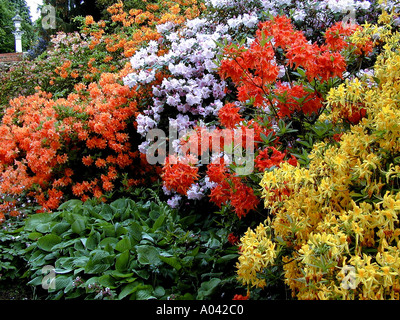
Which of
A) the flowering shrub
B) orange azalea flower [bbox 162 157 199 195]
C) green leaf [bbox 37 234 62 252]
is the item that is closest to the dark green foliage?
green leaf [bbox 37 234 62 252]

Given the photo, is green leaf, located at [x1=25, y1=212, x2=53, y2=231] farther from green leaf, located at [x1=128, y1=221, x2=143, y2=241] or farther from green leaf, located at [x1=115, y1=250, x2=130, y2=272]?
green leaf, located at [x1=115, y1=250, x2=130, y2=272]

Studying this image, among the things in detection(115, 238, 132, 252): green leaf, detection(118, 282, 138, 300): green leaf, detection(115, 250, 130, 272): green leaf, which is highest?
detection(115, 238, 132, 252): green leaf

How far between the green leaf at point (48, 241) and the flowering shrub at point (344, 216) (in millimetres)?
1565

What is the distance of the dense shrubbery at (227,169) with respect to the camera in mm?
1316

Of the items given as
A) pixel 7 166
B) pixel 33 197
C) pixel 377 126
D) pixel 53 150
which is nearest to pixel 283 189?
pixel 377 126

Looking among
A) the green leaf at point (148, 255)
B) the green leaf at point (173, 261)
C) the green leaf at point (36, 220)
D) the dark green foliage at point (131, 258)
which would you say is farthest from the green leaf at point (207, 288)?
the green leaf at point (36, 220)

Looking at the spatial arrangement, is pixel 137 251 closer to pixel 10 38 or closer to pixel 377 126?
pixel 377 126

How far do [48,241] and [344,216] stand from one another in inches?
81.0

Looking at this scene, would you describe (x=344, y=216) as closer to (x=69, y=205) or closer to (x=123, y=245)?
(x=123, y=245)

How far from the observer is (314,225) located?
1424 mm

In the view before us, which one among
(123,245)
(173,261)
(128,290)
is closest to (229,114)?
(173,261)

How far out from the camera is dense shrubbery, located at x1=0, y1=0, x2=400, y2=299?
1.32m

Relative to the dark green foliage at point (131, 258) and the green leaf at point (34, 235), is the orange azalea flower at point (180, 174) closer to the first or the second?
the dark green foliage at point (131, 258)

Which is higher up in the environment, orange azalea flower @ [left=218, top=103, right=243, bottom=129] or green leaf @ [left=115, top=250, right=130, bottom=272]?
orange azalea flower @ [left=218, top=103, right=243, bottom=129]
